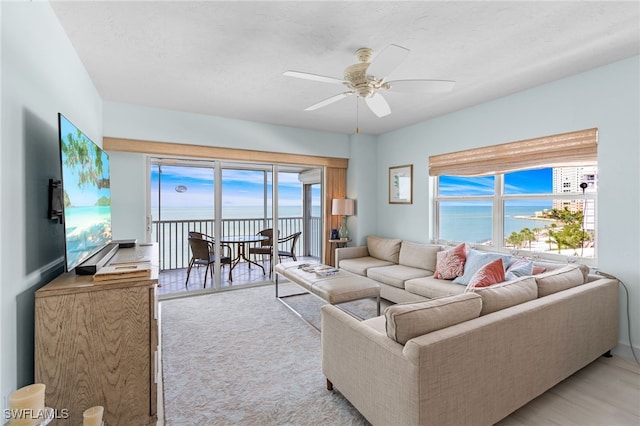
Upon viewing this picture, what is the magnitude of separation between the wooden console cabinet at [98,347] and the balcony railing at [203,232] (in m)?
3.45

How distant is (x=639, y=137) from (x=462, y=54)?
1593 millimetres

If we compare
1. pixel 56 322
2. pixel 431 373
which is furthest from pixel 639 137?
pixel 56 322

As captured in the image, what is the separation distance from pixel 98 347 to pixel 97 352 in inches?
1.0

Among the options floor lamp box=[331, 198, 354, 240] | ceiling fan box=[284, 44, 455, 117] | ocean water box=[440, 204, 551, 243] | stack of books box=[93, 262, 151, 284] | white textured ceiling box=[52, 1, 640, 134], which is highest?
white textured ceiling box=[52, 1, 640, 134]

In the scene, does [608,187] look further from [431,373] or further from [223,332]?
[223,332]

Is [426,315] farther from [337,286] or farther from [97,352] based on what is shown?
[97,352]

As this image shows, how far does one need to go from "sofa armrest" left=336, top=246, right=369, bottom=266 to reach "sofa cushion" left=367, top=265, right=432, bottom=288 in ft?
2.38

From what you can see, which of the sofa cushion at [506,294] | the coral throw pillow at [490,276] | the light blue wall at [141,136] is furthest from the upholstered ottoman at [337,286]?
the light blue wall at [141,136]

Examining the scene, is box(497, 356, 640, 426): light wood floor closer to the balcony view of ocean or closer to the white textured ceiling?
the balcony view of ocean

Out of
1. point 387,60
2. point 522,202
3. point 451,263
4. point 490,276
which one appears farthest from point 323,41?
point 522,202

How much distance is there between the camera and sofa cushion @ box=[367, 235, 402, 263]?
183 inches

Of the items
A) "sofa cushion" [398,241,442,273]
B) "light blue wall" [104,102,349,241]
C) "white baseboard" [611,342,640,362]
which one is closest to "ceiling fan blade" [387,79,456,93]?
"sofa cushion" [398,241,442,273]

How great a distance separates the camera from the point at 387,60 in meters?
2.00

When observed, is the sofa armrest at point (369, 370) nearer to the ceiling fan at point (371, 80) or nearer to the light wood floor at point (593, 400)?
the light wood floor at point (593, 400)
